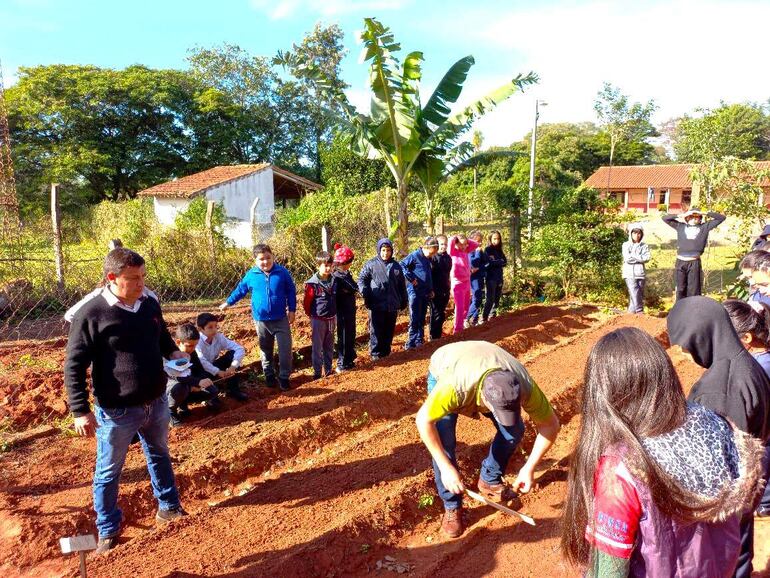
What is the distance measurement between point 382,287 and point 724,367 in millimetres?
4858

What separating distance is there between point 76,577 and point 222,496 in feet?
4.06

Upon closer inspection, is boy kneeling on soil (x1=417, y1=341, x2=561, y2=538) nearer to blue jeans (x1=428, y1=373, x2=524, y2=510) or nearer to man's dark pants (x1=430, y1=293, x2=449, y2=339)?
blue jeans (x1=428, y1=373, x2=524, y2=510)

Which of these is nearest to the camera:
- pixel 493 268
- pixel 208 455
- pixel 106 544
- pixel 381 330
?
pixel 106 544

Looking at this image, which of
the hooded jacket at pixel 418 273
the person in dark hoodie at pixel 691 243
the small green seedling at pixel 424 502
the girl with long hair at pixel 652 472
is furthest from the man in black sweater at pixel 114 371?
the person in dark hoodie at pixel 691 243

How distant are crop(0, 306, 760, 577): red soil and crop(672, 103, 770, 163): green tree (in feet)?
29.4

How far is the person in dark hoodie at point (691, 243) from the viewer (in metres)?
8.65

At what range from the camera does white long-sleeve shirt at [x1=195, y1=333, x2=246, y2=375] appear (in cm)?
585

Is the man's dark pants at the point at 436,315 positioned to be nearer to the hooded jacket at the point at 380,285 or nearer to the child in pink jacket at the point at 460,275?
the child in pink jacket at the point at 460,275

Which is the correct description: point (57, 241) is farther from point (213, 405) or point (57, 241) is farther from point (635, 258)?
point (635, 258)

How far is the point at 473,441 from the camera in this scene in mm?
4953

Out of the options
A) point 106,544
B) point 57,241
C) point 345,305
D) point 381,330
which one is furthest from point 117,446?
point 57,241

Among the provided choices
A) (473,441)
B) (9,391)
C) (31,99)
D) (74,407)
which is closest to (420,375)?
(473,441)

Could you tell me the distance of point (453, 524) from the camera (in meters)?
3.74

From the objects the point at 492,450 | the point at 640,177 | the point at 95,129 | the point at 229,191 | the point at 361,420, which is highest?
the point at 95,129
